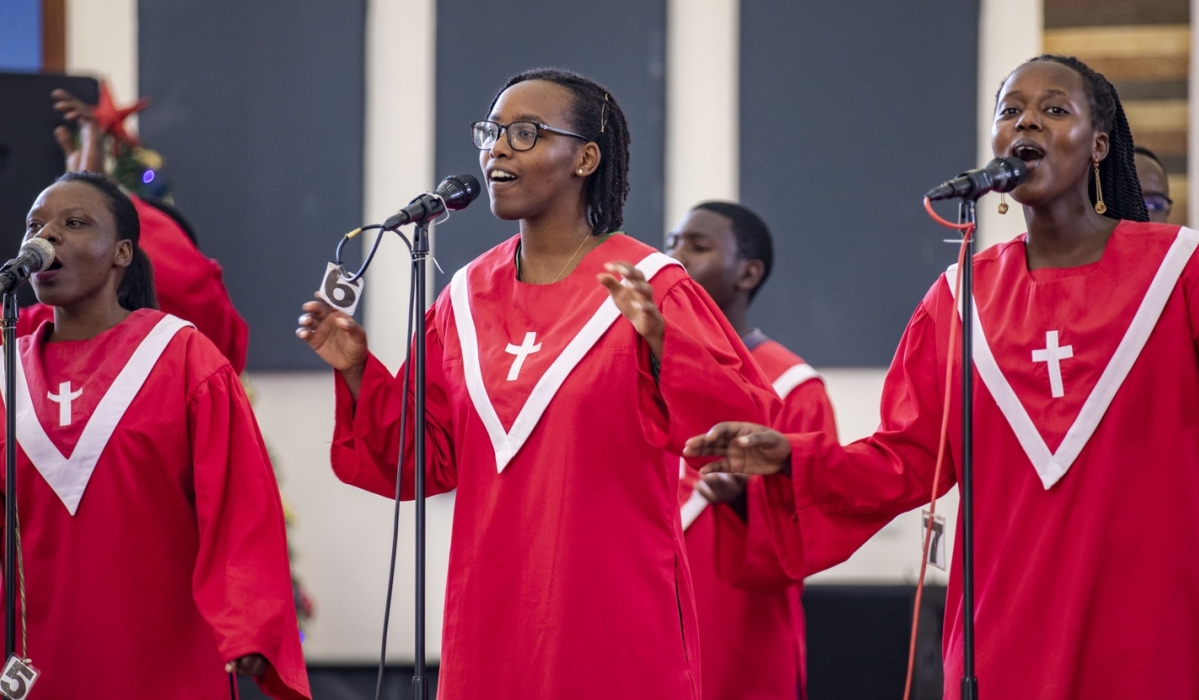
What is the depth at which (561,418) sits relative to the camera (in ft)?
7.83

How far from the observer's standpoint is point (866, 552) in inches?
214

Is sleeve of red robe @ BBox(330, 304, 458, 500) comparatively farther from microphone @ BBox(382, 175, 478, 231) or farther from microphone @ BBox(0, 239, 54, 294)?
microphone @ BBox(0, 239, 54, 294)

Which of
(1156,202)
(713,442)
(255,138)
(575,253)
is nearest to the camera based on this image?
(713,442)

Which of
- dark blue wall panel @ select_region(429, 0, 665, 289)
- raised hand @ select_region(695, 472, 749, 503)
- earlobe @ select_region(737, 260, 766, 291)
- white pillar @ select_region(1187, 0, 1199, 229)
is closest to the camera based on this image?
raised hand @ select_region(695, 472, 749, 503)

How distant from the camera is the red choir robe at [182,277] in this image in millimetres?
3588

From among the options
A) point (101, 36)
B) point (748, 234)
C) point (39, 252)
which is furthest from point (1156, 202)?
point (101, 36)

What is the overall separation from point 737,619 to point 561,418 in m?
1.23

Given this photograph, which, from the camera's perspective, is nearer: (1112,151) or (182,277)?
(1112,151)

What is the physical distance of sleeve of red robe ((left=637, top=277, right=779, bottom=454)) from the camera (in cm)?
231

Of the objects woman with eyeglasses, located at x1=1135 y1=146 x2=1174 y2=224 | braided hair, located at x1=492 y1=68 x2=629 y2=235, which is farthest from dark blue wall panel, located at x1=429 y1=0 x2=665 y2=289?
braided hair, located at x1=492 y1=68 x2=629 y2=235

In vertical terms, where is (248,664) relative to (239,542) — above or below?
below

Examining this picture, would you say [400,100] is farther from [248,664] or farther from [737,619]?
[248,664]

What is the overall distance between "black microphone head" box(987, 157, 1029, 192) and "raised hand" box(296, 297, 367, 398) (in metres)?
1.16

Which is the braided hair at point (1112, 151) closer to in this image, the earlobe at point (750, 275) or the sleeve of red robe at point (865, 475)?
the sleeve of red robe at point (865, 475)
